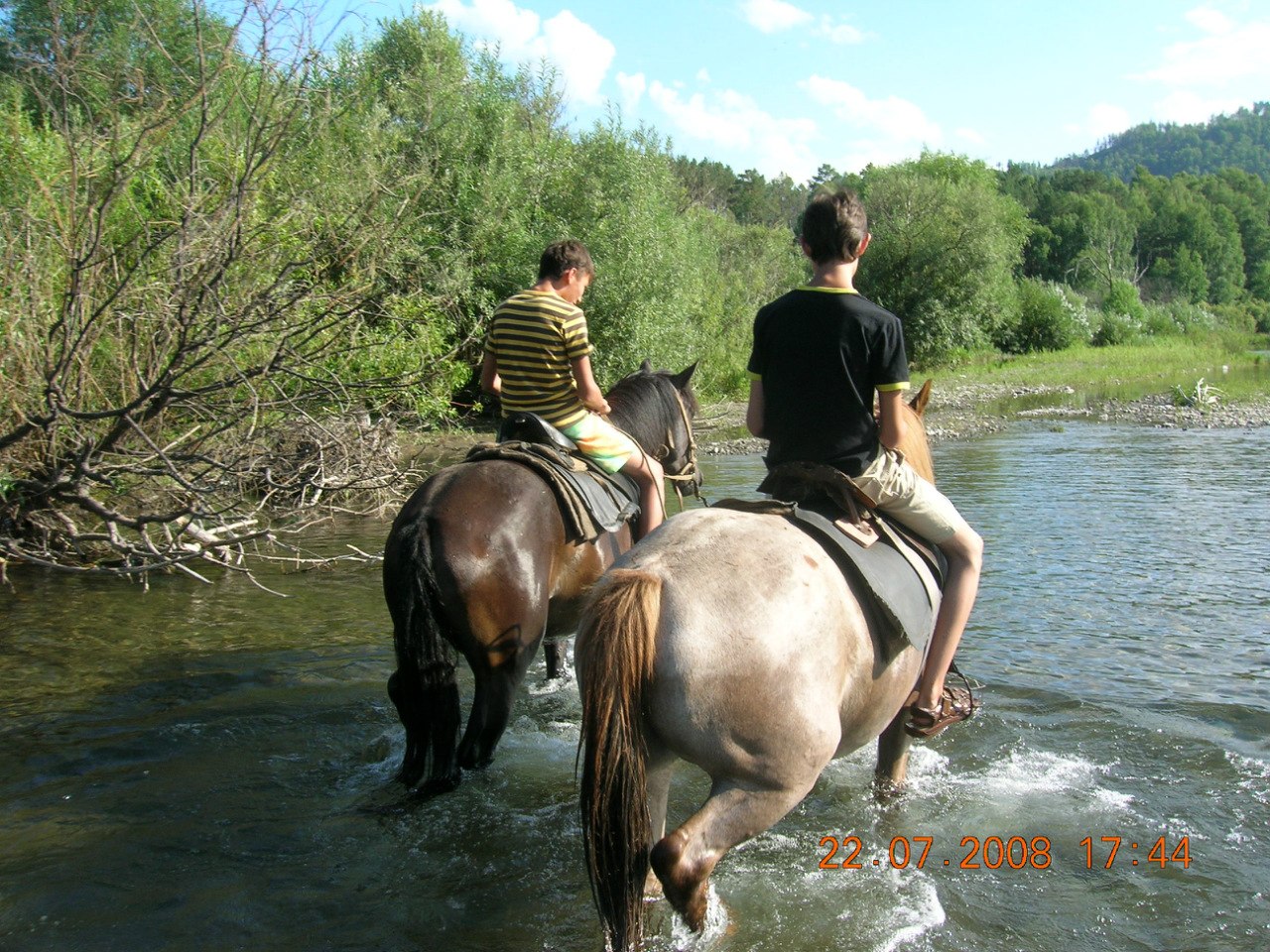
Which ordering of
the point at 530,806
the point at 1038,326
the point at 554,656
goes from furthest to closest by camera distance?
the point at 1038,326 → the point at 554,656 → the point at 530,806

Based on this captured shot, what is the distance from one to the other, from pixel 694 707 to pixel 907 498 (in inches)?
62.3

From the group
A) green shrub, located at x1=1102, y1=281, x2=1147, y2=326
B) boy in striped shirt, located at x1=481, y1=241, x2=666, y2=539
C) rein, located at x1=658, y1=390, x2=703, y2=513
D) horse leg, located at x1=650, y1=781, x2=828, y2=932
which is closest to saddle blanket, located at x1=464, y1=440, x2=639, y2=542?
boy in striped shirt, located at x1=481, y1=241, x2=666, y2=539

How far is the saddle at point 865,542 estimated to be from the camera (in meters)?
3.78

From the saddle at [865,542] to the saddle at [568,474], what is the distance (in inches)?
61.9

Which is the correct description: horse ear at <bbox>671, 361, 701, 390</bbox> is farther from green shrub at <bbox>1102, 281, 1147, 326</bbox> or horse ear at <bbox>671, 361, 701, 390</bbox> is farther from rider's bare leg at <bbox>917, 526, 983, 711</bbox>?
green shrub at <bbox>1102, 281, 1147, 326</bbox>

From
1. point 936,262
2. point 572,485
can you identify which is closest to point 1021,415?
point 936,262

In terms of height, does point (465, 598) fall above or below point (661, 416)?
below

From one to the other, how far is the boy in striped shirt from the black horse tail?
143cm

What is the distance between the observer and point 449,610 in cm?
493

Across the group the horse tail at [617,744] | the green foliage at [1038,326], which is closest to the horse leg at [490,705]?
the horse tail at [617,744]

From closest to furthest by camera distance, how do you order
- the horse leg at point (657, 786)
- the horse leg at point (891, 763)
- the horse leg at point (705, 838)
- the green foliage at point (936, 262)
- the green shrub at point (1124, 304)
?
the horse leg at point (705, 838)
the horse leg at point (657, 786)
the horse leg at point (891, 763)
the green foliage at point (936, 262)
the green shrub at point (1124, 304)

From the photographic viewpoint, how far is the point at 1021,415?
28.9 meters
